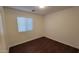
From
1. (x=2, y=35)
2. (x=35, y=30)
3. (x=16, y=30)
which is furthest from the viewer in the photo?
(x=35, y=30)

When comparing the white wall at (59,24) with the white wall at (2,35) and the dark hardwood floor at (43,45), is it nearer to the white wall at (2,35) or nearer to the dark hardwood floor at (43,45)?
the dark hardwood floor at (43,45)

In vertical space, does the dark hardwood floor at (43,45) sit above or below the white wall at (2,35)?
below

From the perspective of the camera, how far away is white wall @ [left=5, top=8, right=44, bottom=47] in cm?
110

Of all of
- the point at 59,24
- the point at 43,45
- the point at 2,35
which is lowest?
the point at 43,45

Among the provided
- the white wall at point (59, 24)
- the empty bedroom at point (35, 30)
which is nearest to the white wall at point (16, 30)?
the empty bedroom at point (35, 30)

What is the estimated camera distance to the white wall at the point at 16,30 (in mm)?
1101

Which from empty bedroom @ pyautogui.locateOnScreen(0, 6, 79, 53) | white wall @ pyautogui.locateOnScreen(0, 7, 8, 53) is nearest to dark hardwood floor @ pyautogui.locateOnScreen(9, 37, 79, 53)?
empty bedroom @ pyautogui.locateOnScreen(0, 6, 79, 53)

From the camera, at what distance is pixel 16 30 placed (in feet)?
3.83

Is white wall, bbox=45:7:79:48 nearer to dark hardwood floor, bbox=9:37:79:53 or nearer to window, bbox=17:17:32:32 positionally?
dark hardwood floor, bbox=9:37:79:53

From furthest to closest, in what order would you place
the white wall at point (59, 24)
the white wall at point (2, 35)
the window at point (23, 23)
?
1. the white wall at point (59, 24)
2. the window at point (23, 23)
3. the white wall at point (2, 35)

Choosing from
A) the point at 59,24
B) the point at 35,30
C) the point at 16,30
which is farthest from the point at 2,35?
the point at 59,24

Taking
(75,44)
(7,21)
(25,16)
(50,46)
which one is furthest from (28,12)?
(75,44)

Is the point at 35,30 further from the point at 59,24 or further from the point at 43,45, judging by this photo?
the point at 59,24
